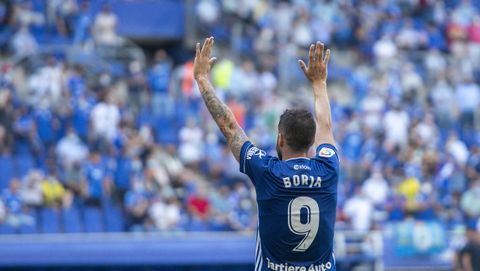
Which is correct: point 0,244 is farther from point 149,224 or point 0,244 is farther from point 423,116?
point 423,116

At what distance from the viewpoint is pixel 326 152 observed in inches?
253

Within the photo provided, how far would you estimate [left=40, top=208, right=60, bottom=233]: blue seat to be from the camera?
59.3ft

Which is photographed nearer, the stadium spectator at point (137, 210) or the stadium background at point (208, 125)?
the stadium background at point (208, 125)

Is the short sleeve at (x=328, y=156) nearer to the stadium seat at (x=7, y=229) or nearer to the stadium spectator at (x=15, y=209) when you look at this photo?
the stadium seat at (x=7, y=229)

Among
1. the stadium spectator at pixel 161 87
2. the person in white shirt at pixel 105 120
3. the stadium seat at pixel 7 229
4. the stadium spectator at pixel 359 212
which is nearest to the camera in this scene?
the stadium seat at pixel 7 229

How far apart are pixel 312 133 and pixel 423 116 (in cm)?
1729

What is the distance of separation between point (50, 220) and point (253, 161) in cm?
1235

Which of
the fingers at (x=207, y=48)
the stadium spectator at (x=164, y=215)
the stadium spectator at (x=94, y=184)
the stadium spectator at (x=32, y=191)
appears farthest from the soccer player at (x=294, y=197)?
the stadium spectator at (x=94, y=184)

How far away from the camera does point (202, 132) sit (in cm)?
2077

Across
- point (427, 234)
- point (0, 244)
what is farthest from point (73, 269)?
point (427, 234)

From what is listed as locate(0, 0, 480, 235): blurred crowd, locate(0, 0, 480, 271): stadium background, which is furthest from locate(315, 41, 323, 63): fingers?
locate(0, 0, 480, 235): blurred crowd

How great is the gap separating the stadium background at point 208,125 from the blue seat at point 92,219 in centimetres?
2

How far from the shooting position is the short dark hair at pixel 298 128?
6176 mm

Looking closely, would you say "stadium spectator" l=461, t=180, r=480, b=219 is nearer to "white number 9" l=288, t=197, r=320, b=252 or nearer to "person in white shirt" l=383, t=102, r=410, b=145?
"person in white shirt" l=383, t=102, r=410, b=145
